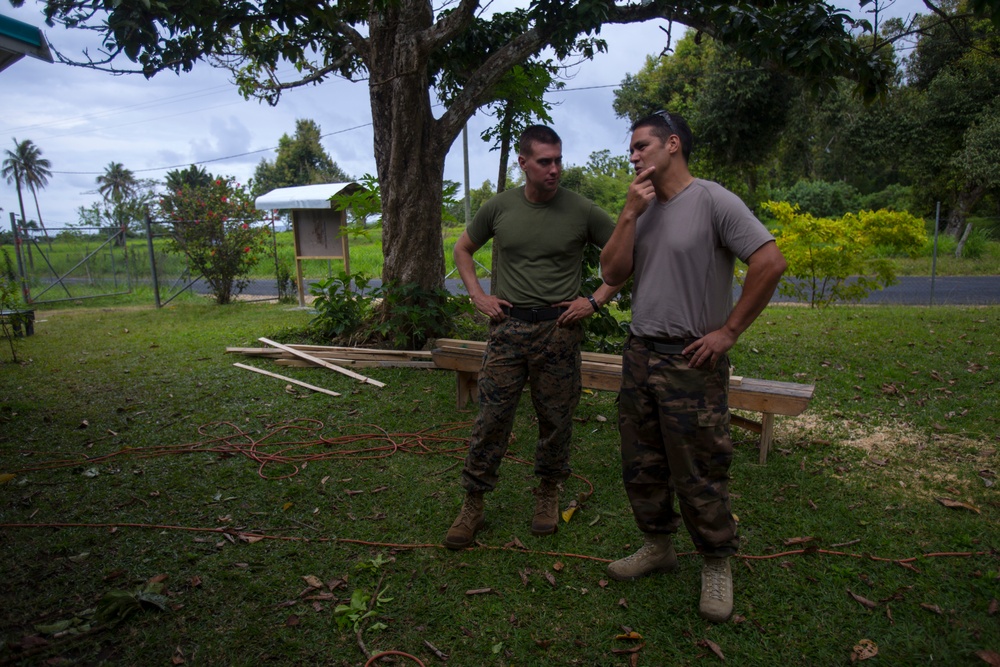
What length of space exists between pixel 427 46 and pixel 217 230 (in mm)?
8510

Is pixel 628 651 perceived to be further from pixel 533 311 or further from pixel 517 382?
pixel 533 311

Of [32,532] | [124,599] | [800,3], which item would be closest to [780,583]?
[124,599]

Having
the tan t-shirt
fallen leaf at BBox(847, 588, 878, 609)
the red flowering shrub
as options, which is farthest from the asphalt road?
fallen leaf at BBox(847, 588, 878, 609)

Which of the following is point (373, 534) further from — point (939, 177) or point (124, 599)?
point (939, 177)

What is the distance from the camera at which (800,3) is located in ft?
19.3

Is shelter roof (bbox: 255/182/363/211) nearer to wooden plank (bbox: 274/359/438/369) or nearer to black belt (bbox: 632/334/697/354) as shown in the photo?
wooden plank (bbox: 274/359/438/369)

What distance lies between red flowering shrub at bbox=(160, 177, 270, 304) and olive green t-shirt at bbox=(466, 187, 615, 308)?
1194cm

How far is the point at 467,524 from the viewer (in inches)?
145

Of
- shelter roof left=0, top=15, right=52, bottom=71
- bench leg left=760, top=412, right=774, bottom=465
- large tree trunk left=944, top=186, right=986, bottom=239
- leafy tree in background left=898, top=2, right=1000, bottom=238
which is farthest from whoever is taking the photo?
large tree trunk left=944, top=186, right=986, bottom=239

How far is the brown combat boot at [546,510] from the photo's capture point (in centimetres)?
375

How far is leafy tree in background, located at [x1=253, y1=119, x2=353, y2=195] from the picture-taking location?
46000 millimetres

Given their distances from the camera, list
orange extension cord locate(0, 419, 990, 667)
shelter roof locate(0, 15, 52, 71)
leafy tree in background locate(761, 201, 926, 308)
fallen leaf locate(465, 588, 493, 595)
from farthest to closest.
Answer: leafy tree in background locate(761, 201, 926, 308)
orange extension cord locate(0, 419, 990, 667)
shelter roof locate(0, 15, 52, 71)
fallen leaf locate(465, 588, 493, 595)

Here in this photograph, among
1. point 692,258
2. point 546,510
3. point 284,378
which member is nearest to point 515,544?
point 546,510

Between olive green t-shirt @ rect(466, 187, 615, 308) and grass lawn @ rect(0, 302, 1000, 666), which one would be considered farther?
olive green t-shirt @ rect(466, 187, 615, 308)
